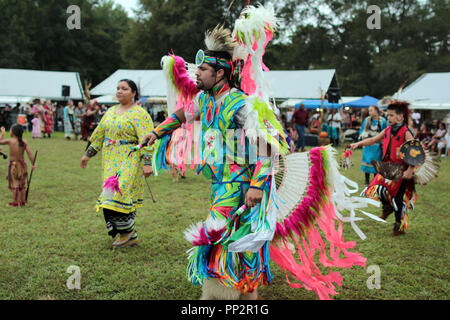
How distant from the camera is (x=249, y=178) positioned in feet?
8.49

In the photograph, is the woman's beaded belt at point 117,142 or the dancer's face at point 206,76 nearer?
the dancer's face at point 206,76

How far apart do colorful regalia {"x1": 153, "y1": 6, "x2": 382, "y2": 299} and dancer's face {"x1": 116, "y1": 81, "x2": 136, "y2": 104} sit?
1224 mm

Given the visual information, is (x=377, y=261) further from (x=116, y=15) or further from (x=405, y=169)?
(x=116, y=15)

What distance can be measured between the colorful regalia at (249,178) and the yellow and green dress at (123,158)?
1044 millimetres

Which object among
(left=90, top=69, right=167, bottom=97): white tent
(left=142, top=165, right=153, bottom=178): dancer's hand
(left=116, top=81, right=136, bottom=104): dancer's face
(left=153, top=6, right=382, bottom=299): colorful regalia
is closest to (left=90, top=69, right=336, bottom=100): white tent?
(left=90, top=69, right=167, bottom=97): white tent

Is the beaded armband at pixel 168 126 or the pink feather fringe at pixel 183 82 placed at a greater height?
the pink feather fringe at pixel 183 82

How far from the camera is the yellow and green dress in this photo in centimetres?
389

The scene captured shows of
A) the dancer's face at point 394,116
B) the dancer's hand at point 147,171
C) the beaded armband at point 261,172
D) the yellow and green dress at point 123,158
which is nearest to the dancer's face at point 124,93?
the yellow and green dress at point 123,158

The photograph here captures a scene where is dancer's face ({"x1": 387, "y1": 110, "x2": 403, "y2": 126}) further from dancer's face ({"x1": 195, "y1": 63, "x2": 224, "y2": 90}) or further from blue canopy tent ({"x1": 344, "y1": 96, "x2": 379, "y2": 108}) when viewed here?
blue canopy tent ({"x1": 344, "y1": 96, "x2": 379, "y2": 108})

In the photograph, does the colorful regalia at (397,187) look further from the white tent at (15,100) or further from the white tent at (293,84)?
the white tent at (15,100)

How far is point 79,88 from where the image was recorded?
81.5ft

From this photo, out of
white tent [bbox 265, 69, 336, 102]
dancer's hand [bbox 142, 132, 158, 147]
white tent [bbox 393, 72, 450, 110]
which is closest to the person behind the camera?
dancer's hand [bbox 142, 132, 158, 147]

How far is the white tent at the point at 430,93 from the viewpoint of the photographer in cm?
1858

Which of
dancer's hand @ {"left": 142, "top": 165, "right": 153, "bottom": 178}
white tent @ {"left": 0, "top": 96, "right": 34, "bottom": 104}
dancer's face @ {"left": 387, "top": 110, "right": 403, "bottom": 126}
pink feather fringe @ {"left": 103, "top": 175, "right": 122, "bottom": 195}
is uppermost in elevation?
white tent @ {"left": 0, "top": 96, "right": 34, "bottom": 104}
